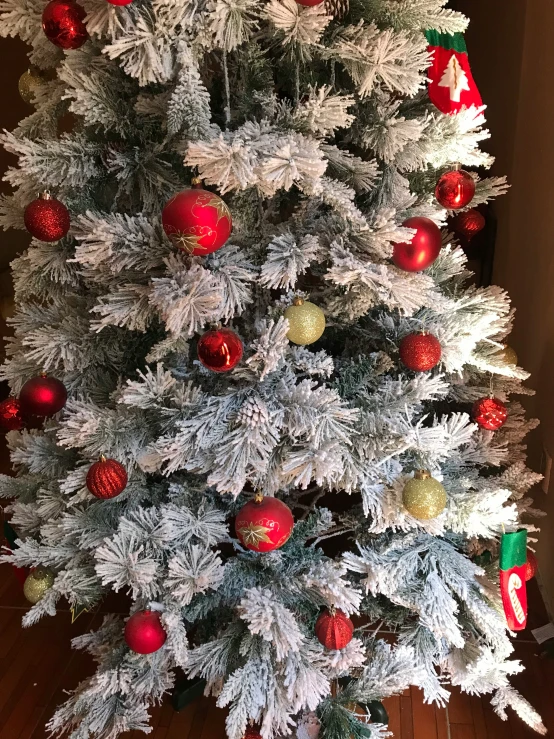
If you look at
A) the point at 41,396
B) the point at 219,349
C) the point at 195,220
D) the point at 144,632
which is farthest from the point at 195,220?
the point at 144,632

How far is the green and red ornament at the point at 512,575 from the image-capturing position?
0.98m

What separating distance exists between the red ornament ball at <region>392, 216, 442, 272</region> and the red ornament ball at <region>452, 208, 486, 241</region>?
30cm

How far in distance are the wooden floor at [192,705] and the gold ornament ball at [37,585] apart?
1.38 feet

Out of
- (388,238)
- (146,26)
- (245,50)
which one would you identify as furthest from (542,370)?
(146,26)

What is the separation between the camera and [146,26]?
0.76 m

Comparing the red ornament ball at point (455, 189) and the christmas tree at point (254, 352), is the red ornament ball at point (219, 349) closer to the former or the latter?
the christmas tree at point (254, 352)

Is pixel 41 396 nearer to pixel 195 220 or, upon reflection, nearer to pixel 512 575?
pixel 195 220

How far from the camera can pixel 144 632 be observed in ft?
3.12

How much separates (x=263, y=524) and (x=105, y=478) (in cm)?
25

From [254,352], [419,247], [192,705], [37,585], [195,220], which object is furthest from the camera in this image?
[192,705]

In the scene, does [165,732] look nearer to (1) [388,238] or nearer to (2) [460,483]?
(2) [460,483]

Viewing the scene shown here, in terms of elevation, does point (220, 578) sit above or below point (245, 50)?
below

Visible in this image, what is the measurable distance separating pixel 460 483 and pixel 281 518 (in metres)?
0.37

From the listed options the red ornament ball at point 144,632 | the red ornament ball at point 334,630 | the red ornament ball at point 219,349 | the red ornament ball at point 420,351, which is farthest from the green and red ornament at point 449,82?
the red ornament ball at point 144,632
